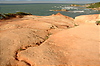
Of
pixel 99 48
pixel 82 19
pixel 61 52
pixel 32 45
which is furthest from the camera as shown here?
pixel 82 19

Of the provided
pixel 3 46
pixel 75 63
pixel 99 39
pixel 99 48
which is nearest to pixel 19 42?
pixel 3 46

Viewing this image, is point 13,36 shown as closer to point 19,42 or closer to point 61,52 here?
point 19,42

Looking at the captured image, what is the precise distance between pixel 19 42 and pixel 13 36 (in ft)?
3.82

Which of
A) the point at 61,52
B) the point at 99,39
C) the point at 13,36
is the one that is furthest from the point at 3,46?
the point at 99,39

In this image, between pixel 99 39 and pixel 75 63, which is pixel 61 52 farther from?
pixel 99 39

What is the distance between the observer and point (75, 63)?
19.9ft

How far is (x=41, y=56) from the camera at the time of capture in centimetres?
662

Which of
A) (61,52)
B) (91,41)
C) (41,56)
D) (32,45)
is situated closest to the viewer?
(41,56)

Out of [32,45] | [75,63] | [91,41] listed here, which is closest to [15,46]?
→ [32,45]

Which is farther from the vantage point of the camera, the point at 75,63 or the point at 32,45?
the point at 32,45

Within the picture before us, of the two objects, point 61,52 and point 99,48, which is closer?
point 61,52

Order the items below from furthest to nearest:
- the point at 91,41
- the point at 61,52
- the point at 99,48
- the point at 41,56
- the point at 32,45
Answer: the point at 91,41 < the point at 32,45 < the point at 99,48 < the point at 61,52 < the point at 41,56

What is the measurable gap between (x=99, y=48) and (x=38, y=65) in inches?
178

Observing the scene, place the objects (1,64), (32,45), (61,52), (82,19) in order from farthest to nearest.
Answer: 1. (82,19)
2. (32,45)
3. (61,52)
4. (1,64)
